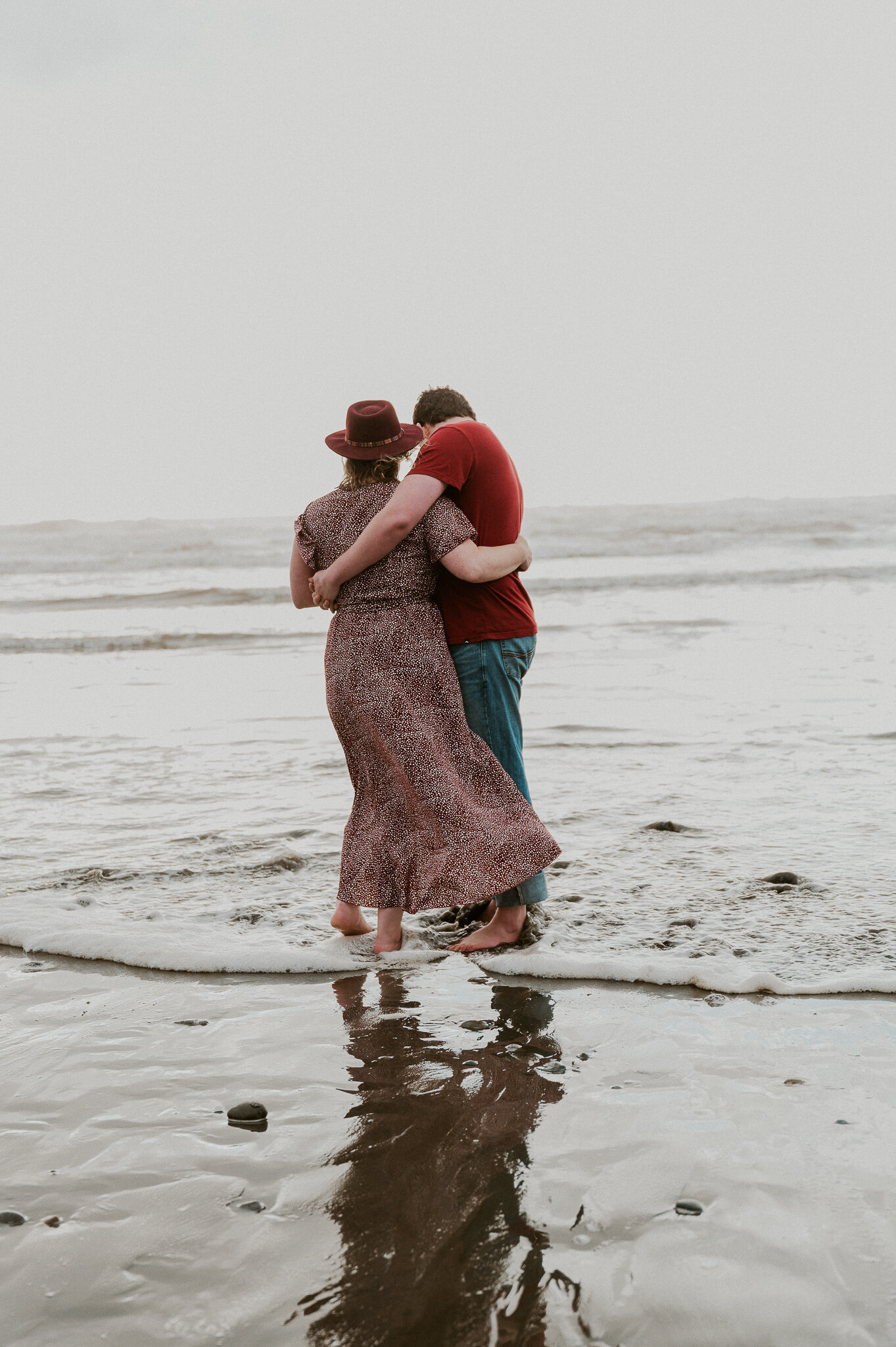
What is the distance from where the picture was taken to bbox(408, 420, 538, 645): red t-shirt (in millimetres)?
3260

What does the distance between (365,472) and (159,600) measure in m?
Result: 14.1

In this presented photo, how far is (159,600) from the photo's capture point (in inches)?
655

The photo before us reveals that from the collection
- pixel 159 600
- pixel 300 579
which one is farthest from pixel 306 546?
pixel 159 600

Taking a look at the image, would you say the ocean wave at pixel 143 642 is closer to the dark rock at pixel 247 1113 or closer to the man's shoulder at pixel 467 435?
the man's shoulder at pixel 467 435

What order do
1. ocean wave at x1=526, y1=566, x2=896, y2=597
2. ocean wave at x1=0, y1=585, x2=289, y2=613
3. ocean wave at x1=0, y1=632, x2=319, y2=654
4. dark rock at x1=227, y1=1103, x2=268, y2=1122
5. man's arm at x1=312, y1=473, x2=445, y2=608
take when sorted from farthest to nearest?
ocean wave at x1=526, y1=566, x2=896, y2=597
ocean wave at x1=0, y1=585, x2=289, y2=613
ocean wave at x1=0, y1=632, x2=319, y2=654
man's arm at x1=312, y1=473, x2=445, y2=608
dark rock at x1=227, y1=1103, x2=268, y2=1122

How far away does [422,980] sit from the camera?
301cm

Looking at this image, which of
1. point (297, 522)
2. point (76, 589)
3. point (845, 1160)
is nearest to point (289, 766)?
point (297, 522)

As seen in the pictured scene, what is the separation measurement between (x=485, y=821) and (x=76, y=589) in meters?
17.0

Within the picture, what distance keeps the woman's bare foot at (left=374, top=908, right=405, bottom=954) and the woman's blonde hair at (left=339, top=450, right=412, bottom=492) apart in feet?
4.28

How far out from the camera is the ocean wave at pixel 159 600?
16.1 meters

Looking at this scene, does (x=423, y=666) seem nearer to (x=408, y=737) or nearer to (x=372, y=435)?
(x=408, y=737)

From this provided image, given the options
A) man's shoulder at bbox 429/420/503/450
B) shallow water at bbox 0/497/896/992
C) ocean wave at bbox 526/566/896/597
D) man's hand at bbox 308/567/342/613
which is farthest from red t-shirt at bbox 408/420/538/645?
ocean wave at bbox 526/566/896/597

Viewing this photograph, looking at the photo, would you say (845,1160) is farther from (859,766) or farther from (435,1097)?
(859,766)

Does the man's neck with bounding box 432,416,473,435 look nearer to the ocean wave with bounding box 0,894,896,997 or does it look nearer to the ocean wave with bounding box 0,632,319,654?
the ocean wave with bounding box 0,894,896,997
